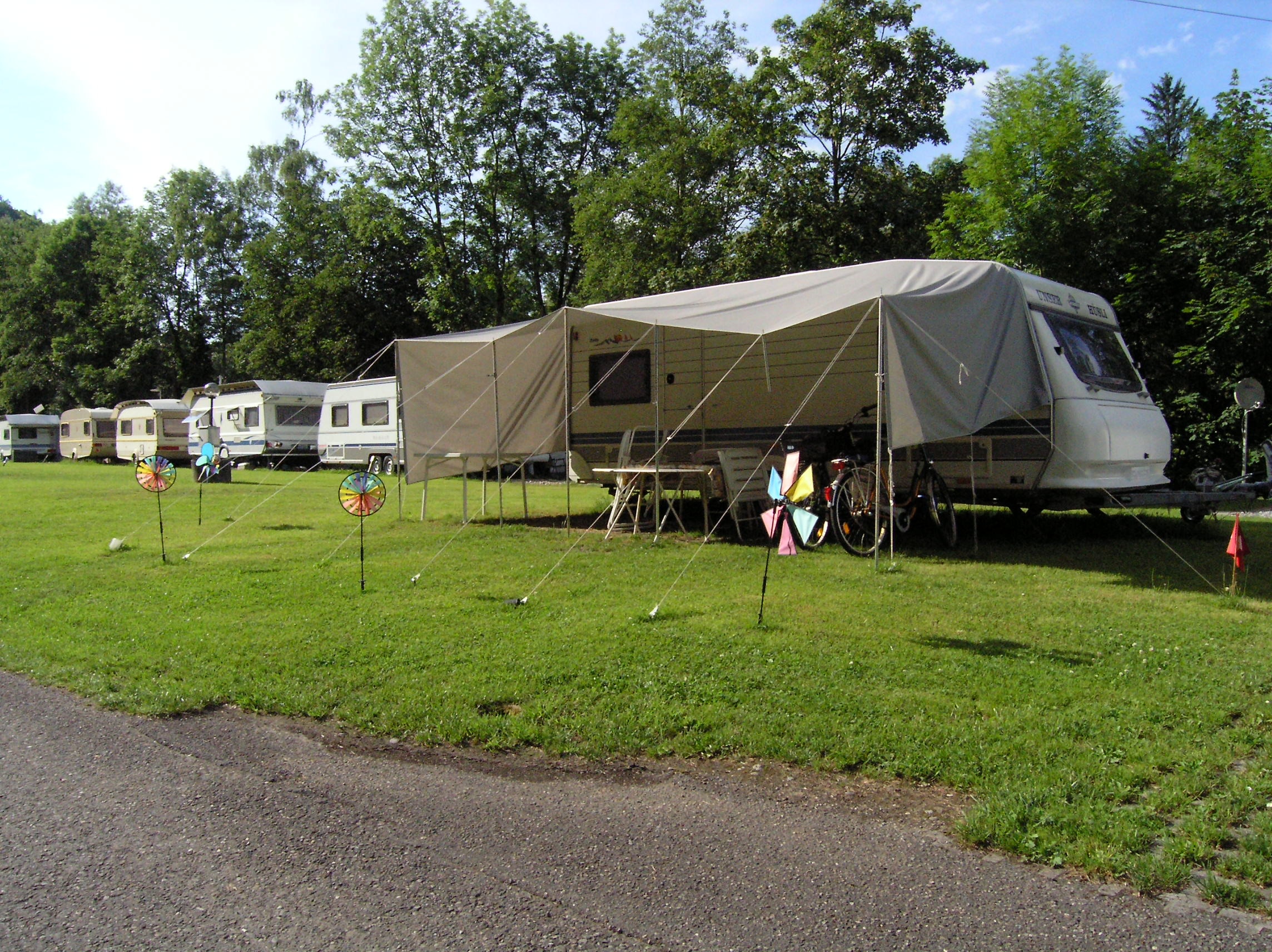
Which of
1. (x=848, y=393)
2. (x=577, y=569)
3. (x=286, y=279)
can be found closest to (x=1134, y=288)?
(x=848, y=393)

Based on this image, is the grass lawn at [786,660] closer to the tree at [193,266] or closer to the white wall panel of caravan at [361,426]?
the white wall panel of caravan at [361,426]

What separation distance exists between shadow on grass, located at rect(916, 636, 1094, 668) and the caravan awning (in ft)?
6.51

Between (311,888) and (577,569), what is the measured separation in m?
4.99

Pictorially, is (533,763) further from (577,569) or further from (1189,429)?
(1189,429)

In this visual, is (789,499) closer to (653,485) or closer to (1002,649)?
(1002,649)

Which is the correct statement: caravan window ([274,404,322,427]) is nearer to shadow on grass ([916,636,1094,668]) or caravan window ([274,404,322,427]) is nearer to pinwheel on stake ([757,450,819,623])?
pinwheel on stake ([757,450,819,623])

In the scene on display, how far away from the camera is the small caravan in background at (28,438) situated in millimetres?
39125

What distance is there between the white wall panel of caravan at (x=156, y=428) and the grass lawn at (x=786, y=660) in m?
22.6

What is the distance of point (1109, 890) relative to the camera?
284 centimetres

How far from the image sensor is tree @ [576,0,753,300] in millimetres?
20984

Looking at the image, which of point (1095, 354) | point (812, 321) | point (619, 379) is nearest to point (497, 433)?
point (619, 379)

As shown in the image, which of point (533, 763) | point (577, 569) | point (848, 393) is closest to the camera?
point (533, 763)

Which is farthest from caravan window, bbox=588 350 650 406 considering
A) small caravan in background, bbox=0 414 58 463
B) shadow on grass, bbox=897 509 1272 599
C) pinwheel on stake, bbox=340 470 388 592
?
small caravan in background, bbox=0 414 58 463

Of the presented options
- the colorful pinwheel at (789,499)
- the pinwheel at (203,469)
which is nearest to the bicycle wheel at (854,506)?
the colorful pinwheel at (789,499)
